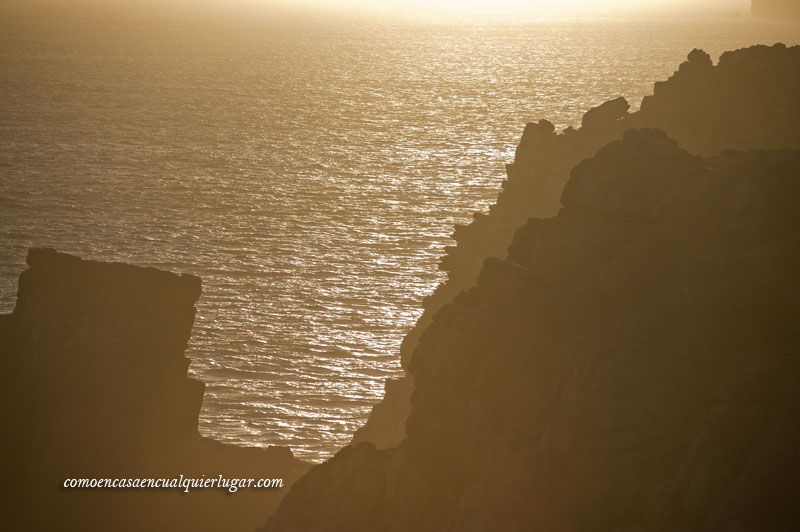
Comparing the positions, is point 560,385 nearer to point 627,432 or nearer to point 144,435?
point 627,432

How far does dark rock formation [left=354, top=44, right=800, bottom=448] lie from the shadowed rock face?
11.0 metres

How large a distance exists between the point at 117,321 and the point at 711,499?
25.9m

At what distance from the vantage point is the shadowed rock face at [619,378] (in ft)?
66.0

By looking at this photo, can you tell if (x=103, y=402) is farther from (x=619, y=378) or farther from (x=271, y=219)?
(x=271, y=219)

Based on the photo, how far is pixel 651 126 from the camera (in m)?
40.6

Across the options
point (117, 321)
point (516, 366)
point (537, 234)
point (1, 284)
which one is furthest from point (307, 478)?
point (1, 284)

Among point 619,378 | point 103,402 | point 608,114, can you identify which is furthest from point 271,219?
point 619,378

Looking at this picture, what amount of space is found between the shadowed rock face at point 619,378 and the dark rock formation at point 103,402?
16565 mm

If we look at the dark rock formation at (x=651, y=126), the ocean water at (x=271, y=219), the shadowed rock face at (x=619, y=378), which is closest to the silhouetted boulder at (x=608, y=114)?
the dark rock formation at (x=651, y=126)

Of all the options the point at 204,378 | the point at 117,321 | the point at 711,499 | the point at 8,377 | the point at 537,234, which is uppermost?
the point at 537,234

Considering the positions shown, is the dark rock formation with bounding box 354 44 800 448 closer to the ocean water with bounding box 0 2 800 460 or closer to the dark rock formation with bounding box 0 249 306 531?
the dark rock formation with bounding box 0 249 306 531

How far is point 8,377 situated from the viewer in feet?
142

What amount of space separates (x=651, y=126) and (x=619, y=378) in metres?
19.8

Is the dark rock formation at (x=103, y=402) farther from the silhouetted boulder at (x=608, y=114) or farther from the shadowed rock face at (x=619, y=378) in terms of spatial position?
the shadowed rock face at (x=619, y=378)
